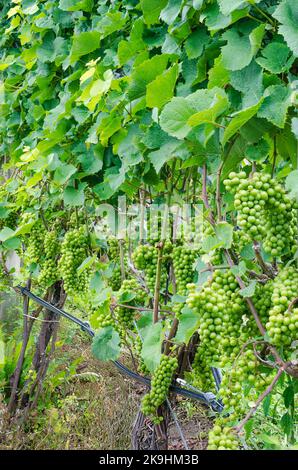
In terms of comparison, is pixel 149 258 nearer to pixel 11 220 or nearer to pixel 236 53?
pixel 236 53

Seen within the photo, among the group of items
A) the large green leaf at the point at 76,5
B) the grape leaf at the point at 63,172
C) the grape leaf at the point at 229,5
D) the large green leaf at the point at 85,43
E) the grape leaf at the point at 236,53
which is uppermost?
the large green leaf at the point at 76,5

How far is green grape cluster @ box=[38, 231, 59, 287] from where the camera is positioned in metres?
2.20

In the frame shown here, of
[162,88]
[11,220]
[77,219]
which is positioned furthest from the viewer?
[11,220]

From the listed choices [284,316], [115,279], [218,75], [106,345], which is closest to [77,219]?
[115,279]

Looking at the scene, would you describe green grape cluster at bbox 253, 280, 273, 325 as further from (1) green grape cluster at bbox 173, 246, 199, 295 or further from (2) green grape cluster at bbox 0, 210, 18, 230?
(2) green grape cluster at bbox 0, 210, 18, 230

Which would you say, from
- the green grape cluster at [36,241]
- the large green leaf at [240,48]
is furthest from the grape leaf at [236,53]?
the green grape cluster at [36,241]

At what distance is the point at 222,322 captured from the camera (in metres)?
0.96

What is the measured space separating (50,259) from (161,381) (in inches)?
37.1

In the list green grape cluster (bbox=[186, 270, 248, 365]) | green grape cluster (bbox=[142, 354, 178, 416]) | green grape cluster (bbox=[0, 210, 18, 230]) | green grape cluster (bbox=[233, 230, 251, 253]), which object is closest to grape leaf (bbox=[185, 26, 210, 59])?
green grape cluster (bbox=[233, 230, 251, 253])

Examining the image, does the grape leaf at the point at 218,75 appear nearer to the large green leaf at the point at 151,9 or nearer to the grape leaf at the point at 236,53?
the grape leaf at the point at 236,53

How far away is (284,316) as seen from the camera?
0.85 metres

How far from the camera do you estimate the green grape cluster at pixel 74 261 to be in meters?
1.91

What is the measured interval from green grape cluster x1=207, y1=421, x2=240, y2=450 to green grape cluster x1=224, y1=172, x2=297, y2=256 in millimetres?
319

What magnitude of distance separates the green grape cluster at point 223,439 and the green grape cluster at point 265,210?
319 mm
